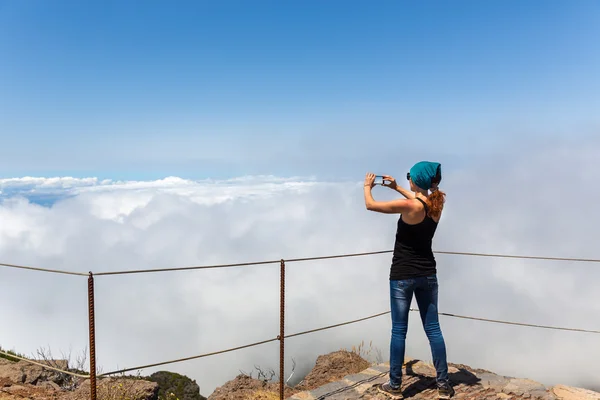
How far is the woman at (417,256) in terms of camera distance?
3980mm

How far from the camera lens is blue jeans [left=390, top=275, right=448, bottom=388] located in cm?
421

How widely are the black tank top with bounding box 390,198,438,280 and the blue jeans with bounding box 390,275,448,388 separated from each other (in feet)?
0.26

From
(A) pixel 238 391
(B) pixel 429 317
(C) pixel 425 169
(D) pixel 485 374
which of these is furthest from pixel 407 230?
(A) pixel 238 391

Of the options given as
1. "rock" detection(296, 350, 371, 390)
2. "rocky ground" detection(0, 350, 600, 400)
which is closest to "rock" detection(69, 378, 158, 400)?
"rocky ground" detection(0, 350, 600, 400)

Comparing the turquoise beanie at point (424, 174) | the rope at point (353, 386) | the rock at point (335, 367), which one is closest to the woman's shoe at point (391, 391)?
the rope at point (353, 386)

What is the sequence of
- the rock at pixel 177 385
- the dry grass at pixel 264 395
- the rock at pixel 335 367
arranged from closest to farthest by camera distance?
1. the dry grass at pixel 264 395
2. the rock at pixel 335 367
3. the rock at pixel 177 385

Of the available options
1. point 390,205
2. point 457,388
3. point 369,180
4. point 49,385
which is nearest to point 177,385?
point 49,385

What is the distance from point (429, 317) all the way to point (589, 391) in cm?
199

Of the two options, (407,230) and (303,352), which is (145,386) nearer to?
(407,230)

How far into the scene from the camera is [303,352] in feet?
622

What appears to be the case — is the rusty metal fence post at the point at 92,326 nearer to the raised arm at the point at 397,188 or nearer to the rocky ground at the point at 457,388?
the rocky ground at the point at 457,388

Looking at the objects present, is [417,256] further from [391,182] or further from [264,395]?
[264,395]

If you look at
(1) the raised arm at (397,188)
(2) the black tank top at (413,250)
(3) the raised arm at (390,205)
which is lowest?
(2) the black tank top at (413,250)

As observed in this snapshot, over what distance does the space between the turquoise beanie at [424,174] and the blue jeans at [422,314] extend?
0.88 metres
